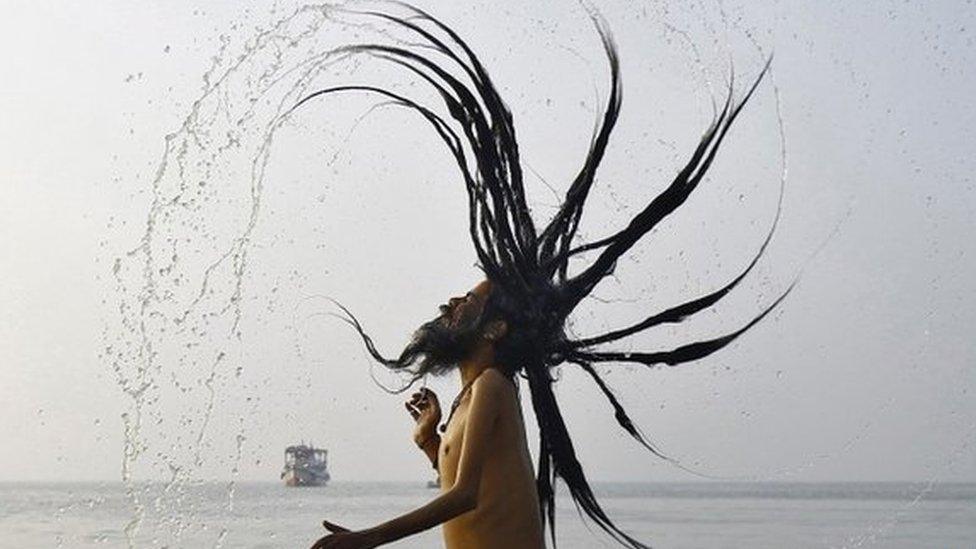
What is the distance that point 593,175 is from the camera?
7562 mm

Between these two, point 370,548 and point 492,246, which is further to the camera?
point 492,246

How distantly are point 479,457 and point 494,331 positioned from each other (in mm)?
512

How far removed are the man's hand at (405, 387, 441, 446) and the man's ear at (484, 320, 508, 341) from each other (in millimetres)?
330

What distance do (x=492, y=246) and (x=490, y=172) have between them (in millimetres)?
322

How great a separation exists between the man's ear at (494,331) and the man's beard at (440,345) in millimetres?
32

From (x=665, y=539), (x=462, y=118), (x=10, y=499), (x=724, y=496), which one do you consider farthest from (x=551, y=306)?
(x=724, y=496)

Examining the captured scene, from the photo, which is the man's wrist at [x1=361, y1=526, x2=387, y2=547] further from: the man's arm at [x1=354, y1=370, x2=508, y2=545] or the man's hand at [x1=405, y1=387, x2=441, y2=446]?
the man's hand at [x1=405, y1=387, x2=441, y2=446]

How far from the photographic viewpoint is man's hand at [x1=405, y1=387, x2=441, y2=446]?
23.0 feet

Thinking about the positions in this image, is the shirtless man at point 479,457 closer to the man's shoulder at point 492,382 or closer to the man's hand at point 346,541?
the man's shoulder at point 492,382

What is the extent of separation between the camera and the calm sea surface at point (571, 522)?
34.3 meters

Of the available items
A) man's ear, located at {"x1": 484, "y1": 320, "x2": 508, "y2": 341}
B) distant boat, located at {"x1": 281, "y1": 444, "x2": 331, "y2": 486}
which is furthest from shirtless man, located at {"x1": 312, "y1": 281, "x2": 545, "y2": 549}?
distant boat, located at {"x1": 281, "y1": 444, "x2": 331, "y2": 486}

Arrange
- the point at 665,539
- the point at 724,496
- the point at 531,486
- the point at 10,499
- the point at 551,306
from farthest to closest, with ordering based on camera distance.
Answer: the point at 724,496, the point at 10,499, the point at 665,539, the point at 551,306, the point at 531,486

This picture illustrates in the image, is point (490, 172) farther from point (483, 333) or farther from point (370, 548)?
point (370, 548)

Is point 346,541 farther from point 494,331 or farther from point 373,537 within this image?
point 494,331
